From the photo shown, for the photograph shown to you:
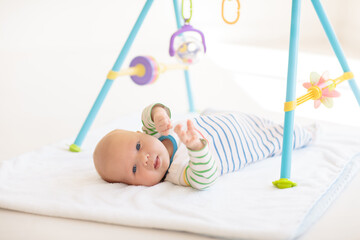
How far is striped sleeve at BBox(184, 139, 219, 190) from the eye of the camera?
45.7 inches

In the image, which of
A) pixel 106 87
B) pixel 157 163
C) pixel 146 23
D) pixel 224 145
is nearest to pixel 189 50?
pixel 106 87

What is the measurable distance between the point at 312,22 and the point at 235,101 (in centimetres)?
216

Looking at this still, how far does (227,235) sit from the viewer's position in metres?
1.00

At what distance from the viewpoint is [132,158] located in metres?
1.21

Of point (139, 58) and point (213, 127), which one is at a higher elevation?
point (139, 58)

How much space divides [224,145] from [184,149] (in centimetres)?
12

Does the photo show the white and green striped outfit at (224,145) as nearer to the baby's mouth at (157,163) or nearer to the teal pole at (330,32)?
the baby's mouth at (157,163)

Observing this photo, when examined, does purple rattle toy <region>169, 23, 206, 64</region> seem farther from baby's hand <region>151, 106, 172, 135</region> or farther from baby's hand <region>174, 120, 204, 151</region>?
baby's hand <region>174, 120, 204, 151</region>

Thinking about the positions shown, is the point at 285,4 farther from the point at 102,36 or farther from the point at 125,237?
the point at 125,237

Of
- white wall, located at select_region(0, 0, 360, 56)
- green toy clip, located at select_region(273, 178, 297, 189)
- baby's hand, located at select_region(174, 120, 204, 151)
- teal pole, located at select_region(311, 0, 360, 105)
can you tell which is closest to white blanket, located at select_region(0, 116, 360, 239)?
green toy clip, located at select_region(273, 178, 297, 189)

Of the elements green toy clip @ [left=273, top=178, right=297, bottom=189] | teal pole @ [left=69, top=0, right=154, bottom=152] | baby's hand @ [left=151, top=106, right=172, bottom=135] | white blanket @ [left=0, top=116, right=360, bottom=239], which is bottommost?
white blanket @ [left=0, top=116, right=360, bottom=239]

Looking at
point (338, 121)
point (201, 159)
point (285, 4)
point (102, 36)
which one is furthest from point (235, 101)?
point (285, 4)

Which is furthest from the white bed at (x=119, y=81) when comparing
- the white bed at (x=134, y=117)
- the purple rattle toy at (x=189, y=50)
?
the purple rattle toy at (x=189, y=50)

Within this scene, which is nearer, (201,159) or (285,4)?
(201,159)
